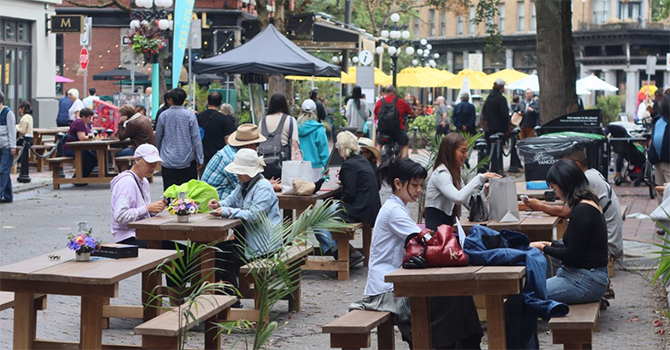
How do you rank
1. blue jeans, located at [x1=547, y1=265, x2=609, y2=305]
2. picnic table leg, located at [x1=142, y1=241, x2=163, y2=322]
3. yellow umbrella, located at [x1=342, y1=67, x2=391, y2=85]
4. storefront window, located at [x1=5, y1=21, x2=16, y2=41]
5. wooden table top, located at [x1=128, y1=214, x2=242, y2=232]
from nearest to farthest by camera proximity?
1. blue jeans, located at [x1=547, y1=265, x2=609, y2=305]
2. picnic table leg, located at [x1=142, y1=241, x2=163, y2=322]
3. wooden table top, located at [x1=128, y1=214, x2=242, y2=232]
4. storefront window, located at [x1=5, y1=21, x2=16, y2=41]
5. yellow umbrella, located at [x1=342, y1=67, x2=391, y2=85]

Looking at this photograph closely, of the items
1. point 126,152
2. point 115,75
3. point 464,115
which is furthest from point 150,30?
point 115,75

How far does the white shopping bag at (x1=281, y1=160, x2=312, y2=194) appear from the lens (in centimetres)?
1173

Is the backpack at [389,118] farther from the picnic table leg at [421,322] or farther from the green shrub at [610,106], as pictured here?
the green shrub at [610,106]

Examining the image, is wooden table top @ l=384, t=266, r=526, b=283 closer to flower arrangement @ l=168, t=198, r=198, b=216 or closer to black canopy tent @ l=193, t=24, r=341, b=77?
flower arrangement @ l=168, t=198, r=198, b=216

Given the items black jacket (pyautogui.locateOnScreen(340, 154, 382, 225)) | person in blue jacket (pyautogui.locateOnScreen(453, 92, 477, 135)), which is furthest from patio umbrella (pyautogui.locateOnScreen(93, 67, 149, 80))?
black jacket (pyautogui.locateOnScreen(340, 154, 382, 225))

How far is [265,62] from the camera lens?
61.7 ft

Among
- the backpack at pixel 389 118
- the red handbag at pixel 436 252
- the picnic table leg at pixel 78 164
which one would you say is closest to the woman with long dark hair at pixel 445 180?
the red handbag at pixel 436 252

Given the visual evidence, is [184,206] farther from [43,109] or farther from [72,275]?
[43,109]

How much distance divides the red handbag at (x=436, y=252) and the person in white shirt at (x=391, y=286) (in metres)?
0.51

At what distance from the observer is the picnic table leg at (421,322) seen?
6719mm

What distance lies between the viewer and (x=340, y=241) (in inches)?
446

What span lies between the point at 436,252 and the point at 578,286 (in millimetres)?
1615

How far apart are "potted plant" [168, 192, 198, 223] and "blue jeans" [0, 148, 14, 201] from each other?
391 inches

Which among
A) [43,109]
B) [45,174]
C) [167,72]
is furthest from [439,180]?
[167,72]
